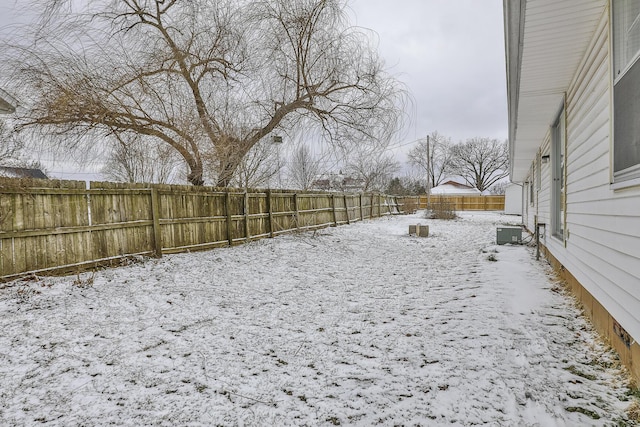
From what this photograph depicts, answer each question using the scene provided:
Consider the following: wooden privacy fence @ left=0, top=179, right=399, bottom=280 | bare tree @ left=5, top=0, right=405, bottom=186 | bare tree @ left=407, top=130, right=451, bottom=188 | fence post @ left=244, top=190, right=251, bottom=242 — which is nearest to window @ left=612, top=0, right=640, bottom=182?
bare tree @ left=5, top=0, right=405, bottom=186

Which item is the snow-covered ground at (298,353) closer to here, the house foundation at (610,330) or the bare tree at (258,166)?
the house foundation at (610,330)

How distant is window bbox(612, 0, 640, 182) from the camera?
1.95 meters

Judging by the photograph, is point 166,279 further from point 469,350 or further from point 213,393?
point 469,350

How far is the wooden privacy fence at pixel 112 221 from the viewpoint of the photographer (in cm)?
416

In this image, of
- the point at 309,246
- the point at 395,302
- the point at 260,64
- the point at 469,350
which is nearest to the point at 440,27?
the point at 260,64

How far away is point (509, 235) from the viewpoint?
8.29 m

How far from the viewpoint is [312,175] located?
11312mm

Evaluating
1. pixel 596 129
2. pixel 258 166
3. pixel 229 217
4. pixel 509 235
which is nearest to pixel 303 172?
pixel 258 166

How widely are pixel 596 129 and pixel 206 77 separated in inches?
276

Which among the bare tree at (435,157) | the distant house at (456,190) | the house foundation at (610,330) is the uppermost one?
the bare tree at (435,157)

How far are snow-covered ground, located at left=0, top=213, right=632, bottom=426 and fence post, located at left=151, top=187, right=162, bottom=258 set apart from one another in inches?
31.7

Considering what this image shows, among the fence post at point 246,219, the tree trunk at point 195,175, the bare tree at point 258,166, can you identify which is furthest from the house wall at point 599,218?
the tree trunk at point 195,175

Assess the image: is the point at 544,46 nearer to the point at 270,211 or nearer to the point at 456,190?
the point at 270,211

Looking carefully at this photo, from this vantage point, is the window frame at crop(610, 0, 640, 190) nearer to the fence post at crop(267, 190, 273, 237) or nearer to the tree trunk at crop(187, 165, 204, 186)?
the tree trunk at crop(187, 165, 204, 186)
